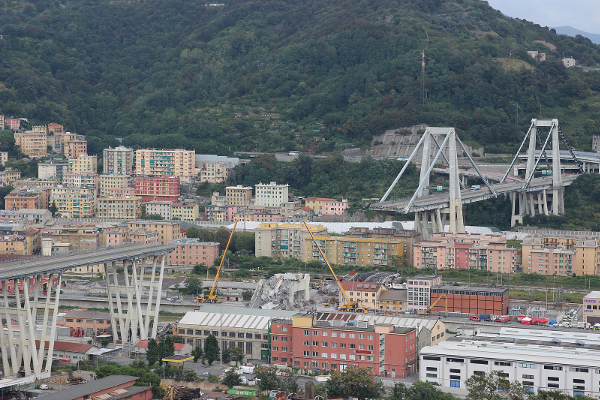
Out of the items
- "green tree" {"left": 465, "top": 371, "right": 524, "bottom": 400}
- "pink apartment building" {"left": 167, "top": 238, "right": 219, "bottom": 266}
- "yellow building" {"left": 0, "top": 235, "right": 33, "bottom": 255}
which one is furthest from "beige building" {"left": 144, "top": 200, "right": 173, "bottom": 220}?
"green tree" {"left": 465, "top": 371, "right": 524, "bottom": 400}

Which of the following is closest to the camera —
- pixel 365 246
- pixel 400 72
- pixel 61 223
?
pixel 365 246

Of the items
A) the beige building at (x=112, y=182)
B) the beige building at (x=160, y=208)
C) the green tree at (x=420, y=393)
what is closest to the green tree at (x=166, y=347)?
the green tree at (x=420, y=393)

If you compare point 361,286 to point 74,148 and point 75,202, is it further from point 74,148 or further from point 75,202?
point 74,148

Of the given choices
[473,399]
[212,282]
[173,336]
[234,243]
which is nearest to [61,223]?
[234,243]

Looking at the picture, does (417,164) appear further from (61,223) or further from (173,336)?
(173,336)

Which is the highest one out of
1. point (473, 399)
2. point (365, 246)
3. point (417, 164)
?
point (417, 164)

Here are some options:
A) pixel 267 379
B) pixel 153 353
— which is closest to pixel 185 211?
pixel 153 353
